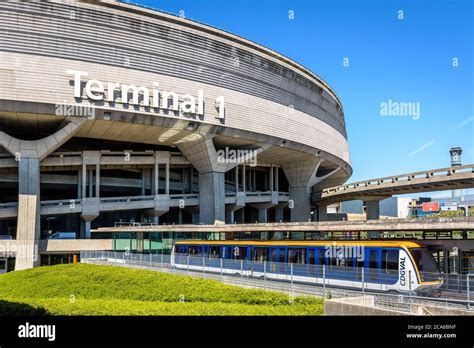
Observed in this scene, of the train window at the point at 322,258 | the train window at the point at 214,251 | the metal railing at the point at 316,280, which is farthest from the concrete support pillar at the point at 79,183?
the train window at the point at 322,258

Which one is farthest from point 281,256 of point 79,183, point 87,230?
point 79,183

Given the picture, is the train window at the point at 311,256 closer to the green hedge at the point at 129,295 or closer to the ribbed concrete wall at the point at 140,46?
the green hedge at the point at 129,295

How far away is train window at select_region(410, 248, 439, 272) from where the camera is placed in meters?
20.5

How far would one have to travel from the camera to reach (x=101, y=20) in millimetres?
46281

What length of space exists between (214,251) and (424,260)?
14.4 meters

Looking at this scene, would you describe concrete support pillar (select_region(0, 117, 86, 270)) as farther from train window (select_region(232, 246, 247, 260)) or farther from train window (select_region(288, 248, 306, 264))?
train window (select_region(288, 248, 306, 264))

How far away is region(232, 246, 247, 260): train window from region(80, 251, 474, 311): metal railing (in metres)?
1.58

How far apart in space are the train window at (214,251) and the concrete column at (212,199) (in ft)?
83.1

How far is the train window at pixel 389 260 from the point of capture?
68.7 feet

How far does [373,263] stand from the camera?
2197cm

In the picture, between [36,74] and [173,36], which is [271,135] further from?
[36,74]
